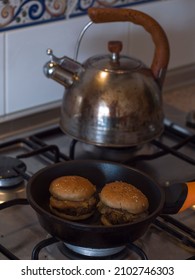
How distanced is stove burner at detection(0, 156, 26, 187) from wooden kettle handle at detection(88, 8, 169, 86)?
27 cm

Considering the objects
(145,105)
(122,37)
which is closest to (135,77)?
(145,105)

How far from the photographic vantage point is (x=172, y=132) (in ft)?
4.59

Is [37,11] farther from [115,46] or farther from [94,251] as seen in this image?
[94,251]

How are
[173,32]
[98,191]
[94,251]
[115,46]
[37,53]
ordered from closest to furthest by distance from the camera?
[94,251] < [98,191] < [115,46] < [37,53] < [173,32]

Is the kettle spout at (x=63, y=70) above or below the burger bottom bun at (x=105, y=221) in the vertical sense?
above

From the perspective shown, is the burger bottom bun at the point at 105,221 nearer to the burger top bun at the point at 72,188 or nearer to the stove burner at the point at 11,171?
the burger top bun at the point at 72,188

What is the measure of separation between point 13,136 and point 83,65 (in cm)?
20

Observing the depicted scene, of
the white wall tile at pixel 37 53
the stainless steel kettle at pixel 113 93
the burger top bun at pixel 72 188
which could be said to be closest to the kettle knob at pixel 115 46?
the stainless steel kettle at pixel 113 93

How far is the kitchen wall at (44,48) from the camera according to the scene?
1.30 metres

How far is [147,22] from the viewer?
123cm

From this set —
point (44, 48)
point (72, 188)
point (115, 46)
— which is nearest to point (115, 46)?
point (115, 46)

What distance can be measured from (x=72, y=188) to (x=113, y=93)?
232mm

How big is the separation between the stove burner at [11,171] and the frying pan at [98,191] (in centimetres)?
10

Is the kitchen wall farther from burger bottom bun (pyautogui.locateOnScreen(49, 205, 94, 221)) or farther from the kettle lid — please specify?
burger bottom bun (pyautogui.locateOnScreen(49, 205, 94, 221))
